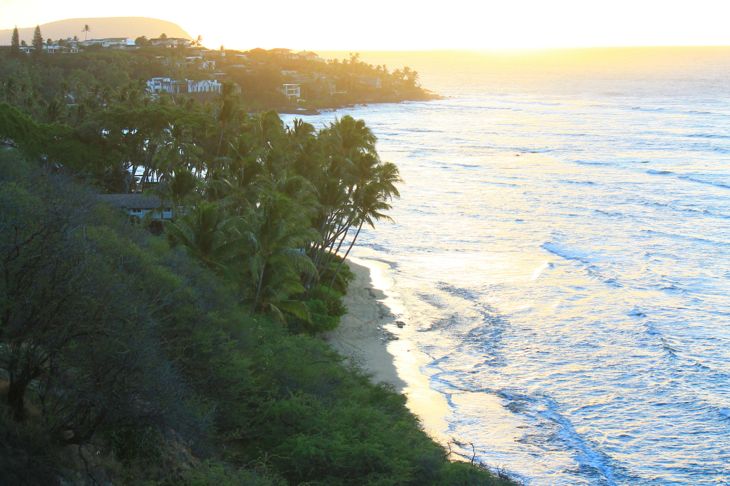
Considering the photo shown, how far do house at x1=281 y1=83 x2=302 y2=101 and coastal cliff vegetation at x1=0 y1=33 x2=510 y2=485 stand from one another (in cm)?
10640

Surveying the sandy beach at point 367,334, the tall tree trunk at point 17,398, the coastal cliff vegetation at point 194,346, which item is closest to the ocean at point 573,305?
the sandy beach at point 367,334

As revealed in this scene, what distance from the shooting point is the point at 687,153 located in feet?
275

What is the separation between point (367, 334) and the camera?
1251 inches

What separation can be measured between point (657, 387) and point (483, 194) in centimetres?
3819

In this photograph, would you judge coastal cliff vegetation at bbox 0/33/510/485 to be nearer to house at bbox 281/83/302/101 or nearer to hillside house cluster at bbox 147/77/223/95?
hillside house cluster at bbox 147/77/223/95

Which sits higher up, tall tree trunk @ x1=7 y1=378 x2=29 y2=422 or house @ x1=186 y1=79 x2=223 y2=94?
house @ x1=186 y1=79 x2=223 y2=94

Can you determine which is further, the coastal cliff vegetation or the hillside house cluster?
the hillside house cluster

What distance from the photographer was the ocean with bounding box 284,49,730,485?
913 inches

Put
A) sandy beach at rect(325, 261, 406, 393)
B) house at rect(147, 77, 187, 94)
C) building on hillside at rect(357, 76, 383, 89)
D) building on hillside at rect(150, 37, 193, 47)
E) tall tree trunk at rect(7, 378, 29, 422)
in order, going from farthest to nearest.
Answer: building on hillside at rect(150, 37, 193, 47) → building on hillside at rect(357, 76, 383, 89) → house at rect(147, 77, 187, 94) → sandy beach at rect(325, 261, 406, 393) → tall tree trunk at rect(7, 378, 29, 422)

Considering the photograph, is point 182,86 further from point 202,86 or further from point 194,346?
point 194,346

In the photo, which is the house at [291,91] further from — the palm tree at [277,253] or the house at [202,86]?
the palm tree at [277,253]

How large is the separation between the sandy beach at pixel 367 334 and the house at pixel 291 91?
10525 cm

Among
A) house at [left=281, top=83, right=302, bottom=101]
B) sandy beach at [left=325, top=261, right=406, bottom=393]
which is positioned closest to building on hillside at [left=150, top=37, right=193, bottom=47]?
house at [left=281, top=83, right=302, bottom=101]

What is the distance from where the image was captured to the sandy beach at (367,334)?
27955 millimetres
